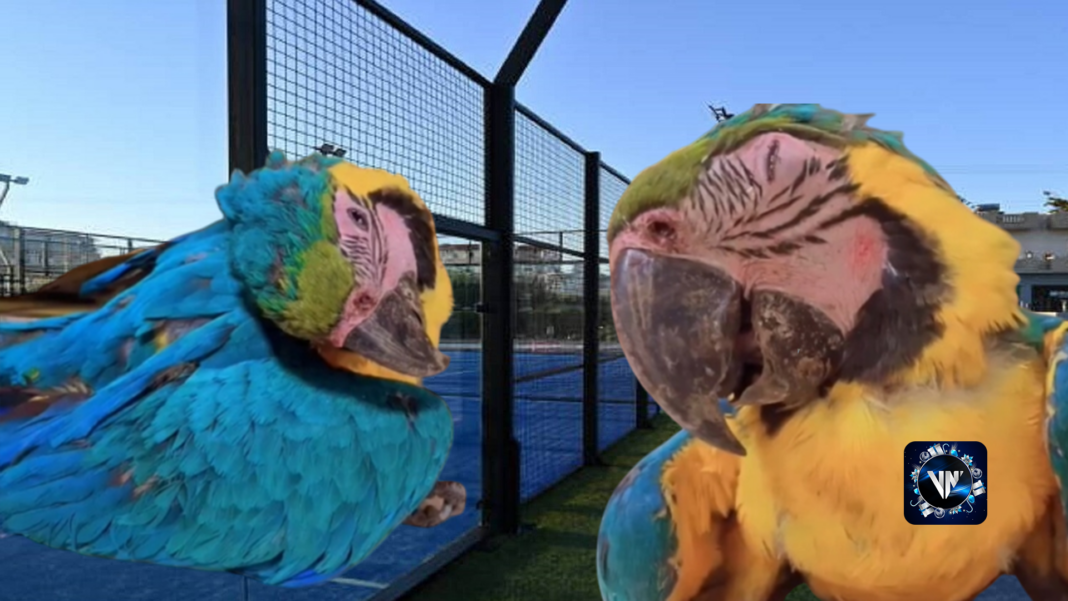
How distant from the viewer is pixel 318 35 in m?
1.84

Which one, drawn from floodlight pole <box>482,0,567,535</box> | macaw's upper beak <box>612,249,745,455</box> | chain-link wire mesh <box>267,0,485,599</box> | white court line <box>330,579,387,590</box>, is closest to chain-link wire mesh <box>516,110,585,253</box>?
floodlight pole <box>482,0,567,535</box>

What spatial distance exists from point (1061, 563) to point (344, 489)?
3.95 feet

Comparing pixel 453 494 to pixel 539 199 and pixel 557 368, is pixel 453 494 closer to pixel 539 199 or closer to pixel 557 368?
pixel 539 199

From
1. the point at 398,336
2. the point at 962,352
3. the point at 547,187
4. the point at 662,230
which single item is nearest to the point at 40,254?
the point at 398,336

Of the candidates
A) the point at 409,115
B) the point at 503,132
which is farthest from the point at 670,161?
the point at 503,132

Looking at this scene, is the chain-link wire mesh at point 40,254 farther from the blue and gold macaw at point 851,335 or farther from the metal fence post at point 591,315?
the metal fence post at point 591,315

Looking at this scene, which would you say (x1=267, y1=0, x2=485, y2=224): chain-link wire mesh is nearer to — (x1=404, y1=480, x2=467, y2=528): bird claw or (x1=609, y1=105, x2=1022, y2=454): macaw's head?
(x1=404, y1=480, x2=467, y2=528): bird claw

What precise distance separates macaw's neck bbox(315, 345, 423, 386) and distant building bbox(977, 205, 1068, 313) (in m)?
1.07

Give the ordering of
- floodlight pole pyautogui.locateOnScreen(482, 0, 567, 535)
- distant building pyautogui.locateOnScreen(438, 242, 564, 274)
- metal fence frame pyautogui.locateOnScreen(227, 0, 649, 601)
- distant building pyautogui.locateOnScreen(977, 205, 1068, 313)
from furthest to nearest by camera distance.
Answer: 1. floodlight pole pyautogui.locateOnScreen(482, 0, 567, 535)
2. distant building pyautogui.locateOnScreen(438, 242, 564, 274)
3. metal fence frame pyautogui.locateOnScreen(227, 0, 649, 601)
4. distant building pyautogui.locateOnScreen(977, 205, 1068, 313)

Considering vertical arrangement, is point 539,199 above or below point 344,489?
above

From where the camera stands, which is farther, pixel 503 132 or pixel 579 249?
pixel 579 249

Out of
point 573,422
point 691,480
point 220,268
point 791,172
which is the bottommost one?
point 573,422

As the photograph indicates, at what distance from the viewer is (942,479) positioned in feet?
3.43

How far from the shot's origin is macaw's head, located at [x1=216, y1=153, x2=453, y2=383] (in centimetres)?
143
